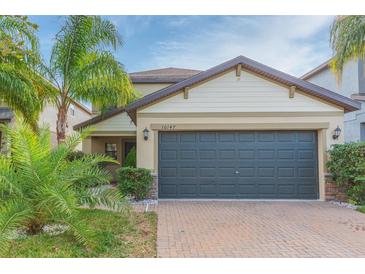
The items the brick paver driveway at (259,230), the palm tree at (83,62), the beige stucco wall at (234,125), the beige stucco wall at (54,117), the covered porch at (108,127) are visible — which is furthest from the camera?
the beige stucco wall at (54,117)

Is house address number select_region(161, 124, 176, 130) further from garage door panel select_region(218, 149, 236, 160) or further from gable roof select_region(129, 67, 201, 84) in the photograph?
gable roof select_region(129, 67, 201, 84)

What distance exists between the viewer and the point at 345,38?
33.3ft

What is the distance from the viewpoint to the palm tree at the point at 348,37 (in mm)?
9883

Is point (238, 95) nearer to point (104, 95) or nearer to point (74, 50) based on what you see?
point (104, 95)

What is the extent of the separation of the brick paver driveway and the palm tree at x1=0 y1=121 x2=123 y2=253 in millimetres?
1635

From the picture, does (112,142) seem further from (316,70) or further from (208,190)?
(316,70)

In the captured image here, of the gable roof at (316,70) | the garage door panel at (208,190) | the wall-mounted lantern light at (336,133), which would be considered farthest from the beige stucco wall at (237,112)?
the gable roof at (316,70)

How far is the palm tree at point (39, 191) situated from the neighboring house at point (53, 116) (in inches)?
53.5

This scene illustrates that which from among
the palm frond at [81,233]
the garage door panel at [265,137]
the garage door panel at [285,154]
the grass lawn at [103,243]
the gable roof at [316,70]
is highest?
the gable roof at [316,70]

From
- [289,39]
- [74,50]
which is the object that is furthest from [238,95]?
[74,50]

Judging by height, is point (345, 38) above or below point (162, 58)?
below

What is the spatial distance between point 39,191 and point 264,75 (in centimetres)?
825

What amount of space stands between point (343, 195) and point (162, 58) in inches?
461

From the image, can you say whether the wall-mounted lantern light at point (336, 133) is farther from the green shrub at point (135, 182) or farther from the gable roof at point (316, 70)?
the gable roof at point (316, 70)
